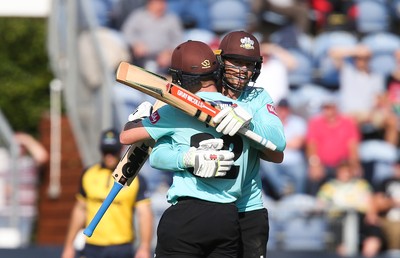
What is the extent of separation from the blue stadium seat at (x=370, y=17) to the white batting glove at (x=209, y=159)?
9.40 metres

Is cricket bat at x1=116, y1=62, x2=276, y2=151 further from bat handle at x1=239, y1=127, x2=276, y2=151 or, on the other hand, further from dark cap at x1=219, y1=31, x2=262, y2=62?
dark cap at x1=219, y1=31, x2=262, y2=62

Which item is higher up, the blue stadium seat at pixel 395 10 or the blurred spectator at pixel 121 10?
the blue stadium seat at pixel 395 10

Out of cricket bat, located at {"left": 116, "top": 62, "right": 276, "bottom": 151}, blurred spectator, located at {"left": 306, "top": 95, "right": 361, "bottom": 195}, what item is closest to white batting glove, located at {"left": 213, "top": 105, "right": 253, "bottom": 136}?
cricket bat, located at {"left": 116, "top": 62, "right": 276, "bottom": 151}

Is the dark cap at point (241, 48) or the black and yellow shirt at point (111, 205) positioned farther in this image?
the black and yellow shirt at point (111, 205)

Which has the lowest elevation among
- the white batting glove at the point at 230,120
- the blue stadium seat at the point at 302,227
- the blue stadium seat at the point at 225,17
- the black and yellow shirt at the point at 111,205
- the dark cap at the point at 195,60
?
the blue stadium seat at the point at 302,227

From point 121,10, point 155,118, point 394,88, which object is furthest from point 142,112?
point 121,10

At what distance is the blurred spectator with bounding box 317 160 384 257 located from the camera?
37.4 feet

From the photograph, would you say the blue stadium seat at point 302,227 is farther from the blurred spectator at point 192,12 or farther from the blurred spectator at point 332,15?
the blurred spectator at point 332,15

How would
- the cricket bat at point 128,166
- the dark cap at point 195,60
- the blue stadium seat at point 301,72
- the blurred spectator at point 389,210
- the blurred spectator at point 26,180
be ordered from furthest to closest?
the blue stadium seat at point 301,72
the blurred spectator at point 26,180
the blurred spectator at point 389,210
the cricket bat at point 128,166
the dark cap at point 195,60

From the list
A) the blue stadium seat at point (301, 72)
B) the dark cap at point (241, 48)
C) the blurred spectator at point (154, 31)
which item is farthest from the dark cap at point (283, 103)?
the dark cap at point (241, 48)

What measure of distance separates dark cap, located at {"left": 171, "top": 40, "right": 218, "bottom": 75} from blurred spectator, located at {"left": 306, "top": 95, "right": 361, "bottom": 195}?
6.70 metres

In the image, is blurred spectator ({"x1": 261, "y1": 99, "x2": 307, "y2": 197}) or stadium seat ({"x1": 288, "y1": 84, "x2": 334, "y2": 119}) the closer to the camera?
blurred spectator ({"x1": 261, "y1": 99, "x2": 307, "y2": 197})

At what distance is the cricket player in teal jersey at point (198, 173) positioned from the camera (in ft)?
19.4

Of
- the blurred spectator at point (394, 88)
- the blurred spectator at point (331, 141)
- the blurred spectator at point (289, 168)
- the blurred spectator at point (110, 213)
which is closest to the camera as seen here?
the blurred spectator at point (110, 213)
